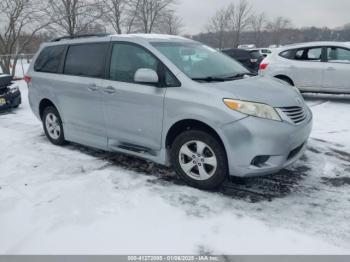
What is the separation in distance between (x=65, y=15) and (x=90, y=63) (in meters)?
13.1

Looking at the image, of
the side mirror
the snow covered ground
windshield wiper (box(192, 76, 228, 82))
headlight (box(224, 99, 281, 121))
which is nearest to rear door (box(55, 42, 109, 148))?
the snow covered ground

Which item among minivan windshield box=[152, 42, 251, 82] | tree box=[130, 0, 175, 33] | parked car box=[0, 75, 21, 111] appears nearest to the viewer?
minivan windshield box=[152, 42, 251, 82]

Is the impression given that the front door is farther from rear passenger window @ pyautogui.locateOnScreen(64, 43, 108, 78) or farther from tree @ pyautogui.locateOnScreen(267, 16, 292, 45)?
tree @ pyautogui.locateOnScreen(267, 16, 292, 45)

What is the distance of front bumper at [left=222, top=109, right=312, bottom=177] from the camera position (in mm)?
3178

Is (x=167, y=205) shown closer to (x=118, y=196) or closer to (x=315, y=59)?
(x=118, y=196)

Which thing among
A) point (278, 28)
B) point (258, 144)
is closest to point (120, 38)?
point (258, 144)

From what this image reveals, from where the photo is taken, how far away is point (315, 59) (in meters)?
8.92

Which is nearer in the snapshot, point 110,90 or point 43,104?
point 110,90

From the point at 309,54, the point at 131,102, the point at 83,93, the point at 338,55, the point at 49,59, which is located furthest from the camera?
the point at 309,54

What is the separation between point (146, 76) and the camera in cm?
362

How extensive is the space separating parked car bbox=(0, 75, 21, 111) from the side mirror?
19.2 feet

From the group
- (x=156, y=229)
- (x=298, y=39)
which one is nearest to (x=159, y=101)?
(x=156, y=229)

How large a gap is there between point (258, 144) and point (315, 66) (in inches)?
264

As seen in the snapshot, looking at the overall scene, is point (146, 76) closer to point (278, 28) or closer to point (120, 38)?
point (120, 38)
